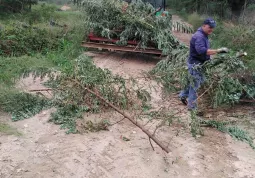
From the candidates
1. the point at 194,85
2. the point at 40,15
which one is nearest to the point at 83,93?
the point at 194,85

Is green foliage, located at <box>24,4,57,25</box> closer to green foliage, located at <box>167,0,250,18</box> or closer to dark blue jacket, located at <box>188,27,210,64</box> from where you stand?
dark blue jacket, located at <box>188,27,210,64</box>

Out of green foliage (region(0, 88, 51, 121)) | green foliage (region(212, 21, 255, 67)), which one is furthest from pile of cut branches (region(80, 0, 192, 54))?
green foliage (region(0, 88, 51, 121))

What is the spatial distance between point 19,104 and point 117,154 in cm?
232

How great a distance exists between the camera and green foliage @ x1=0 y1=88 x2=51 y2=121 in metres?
5.42

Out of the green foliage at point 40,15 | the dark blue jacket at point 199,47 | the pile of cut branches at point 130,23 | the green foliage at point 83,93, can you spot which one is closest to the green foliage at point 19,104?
the green foliage at point 83,93

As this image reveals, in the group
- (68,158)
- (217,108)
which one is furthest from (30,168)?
(217,108)

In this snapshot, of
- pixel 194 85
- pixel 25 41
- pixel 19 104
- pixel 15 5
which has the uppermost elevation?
pixel 15 5

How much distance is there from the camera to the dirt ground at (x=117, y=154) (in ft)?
12.8

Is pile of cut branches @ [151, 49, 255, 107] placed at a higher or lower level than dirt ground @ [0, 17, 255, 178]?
higher

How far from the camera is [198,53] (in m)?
5.55

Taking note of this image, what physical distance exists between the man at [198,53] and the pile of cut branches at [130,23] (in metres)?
2.55

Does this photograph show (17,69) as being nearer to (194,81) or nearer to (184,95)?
(184,95)

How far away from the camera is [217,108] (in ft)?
19.5

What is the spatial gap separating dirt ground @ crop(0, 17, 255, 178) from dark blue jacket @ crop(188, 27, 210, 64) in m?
1.38
